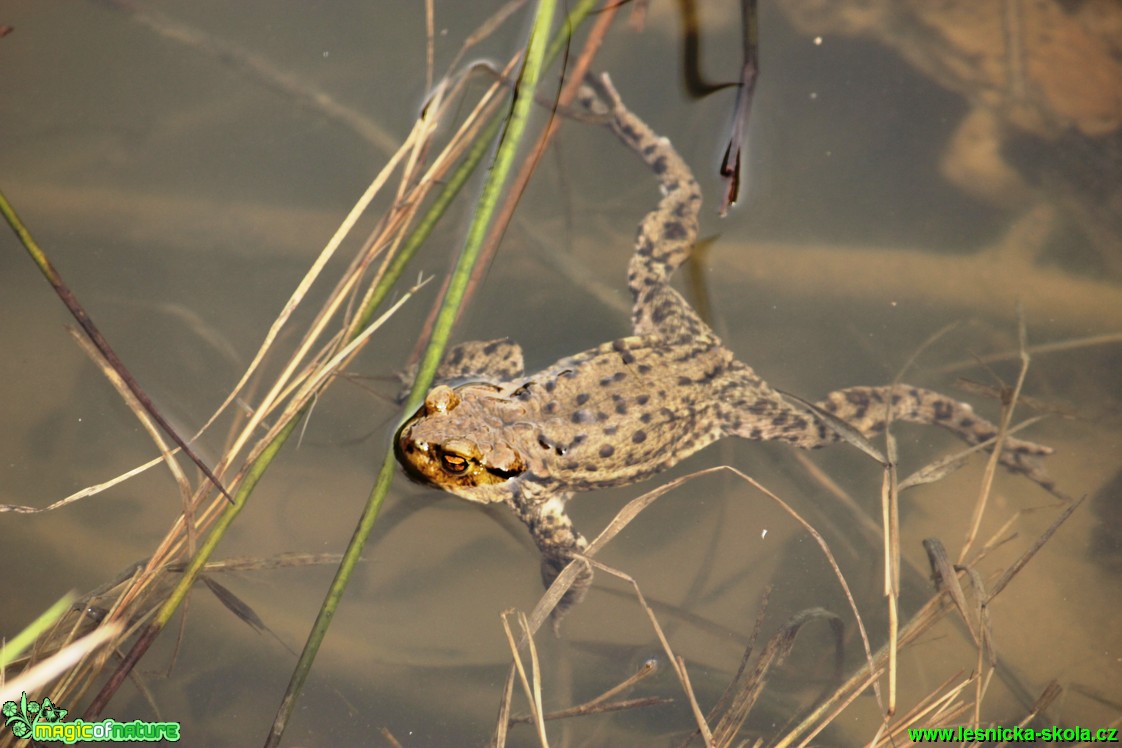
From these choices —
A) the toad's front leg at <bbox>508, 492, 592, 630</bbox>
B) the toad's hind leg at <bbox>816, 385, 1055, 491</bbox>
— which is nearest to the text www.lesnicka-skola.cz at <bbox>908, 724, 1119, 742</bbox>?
the toad's hind leg at <bbox>816, 385, 1055, 491</bbox>

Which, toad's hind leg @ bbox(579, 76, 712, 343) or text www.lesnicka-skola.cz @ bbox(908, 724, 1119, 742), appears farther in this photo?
toad's hind leg @ bbox(579, 76, 712, 343)

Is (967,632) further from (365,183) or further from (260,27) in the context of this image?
(260,27)

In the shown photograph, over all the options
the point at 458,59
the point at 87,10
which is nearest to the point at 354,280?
the point at 458,59

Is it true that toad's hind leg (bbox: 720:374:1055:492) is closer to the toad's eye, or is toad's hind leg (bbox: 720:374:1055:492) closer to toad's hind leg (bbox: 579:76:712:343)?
toad's hind leg (bbox: 579:76:712:343)

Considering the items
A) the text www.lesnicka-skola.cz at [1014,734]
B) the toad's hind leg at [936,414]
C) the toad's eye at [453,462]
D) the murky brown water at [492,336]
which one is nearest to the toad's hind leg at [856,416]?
the toad's hind leg at [936,414]

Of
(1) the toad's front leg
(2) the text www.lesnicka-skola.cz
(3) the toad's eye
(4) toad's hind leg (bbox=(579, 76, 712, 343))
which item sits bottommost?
(2) the text www.lesnicka-skola.cz
